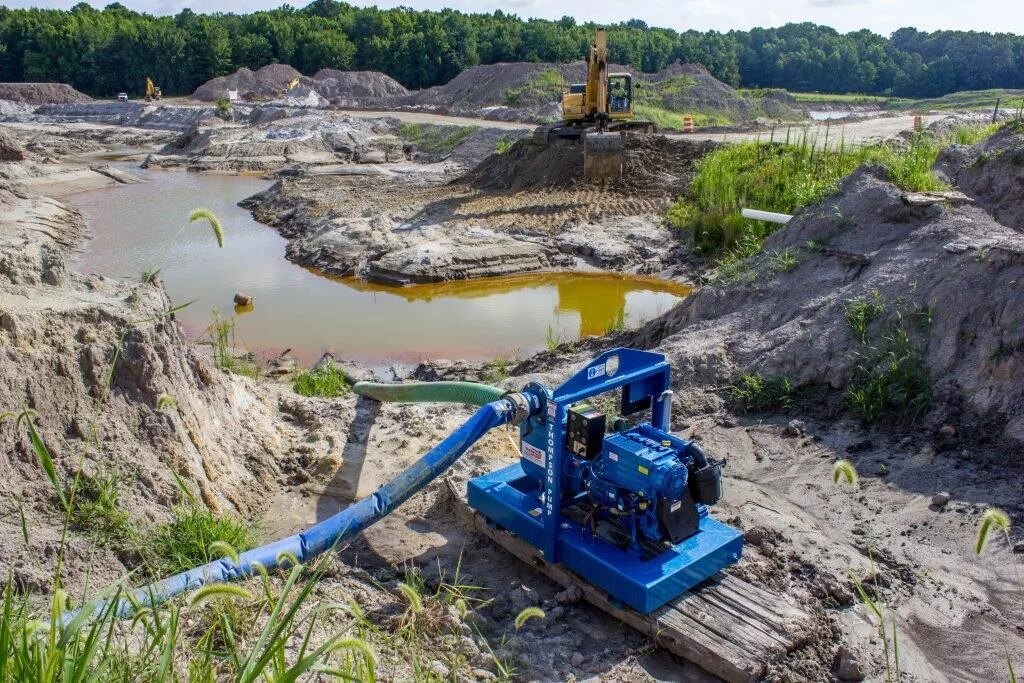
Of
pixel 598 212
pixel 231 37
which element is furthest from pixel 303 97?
pixel 598 212

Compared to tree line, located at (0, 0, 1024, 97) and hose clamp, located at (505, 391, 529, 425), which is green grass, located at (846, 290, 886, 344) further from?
tree line, located at (0, 0, 1024, 97)

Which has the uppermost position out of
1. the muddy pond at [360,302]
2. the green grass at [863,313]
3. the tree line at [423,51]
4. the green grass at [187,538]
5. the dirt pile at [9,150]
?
the tree line at [423,51]

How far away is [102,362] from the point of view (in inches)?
225

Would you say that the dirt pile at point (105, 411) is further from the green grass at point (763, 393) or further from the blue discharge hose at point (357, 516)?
the green grass at point (763, 393)

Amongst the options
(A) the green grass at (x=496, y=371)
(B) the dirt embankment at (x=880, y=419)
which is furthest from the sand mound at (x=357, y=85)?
(B) the dirt embankment at (x=880, y=419)

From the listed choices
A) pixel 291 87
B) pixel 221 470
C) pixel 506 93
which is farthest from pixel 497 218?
pixel 291 87

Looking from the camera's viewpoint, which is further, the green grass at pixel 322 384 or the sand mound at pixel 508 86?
the sand mound at pixel 508 86

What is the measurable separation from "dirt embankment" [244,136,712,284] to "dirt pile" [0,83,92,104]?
131 feet

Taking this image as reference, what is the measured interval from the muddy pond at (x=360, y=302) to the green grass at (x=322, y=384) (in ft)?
7.22

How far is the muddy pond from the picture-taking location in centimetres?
1266

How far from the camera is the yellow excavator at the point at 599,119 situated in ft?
67.1

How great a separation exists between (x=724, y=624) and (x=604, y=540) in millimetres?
823

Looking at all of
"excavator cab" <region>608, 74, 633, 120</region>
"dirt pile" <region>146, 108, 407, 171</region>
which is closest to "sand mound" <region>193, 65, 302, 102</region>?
"dirt pile" <region>146, 108, 407, 171</region>

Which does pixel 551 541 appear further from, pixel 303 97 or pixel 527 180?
pixel 303 97
